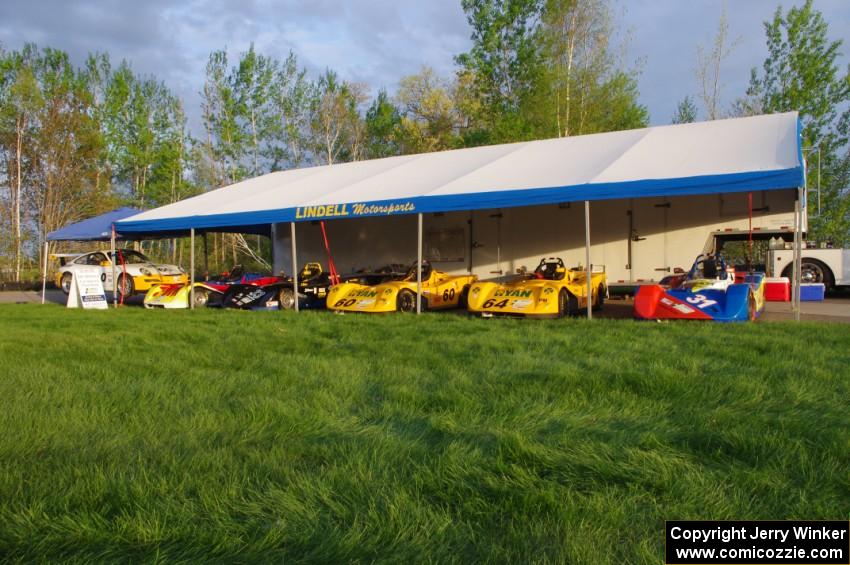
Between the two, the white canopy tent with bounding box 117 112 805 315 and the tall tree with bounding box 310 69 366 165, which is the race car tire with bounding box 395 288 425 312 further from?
the tall tree with bounding box 310 69 366 165

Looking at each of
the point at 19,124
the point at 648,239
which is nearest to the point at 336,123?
the point at 19,124

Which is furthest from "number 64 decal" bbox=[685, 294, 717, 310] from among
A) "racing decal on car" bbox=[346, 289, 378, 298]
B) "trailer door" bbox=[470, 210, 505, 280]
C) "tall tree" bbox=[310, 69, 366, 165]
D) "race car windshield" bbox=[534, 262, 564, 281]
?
"tall tree" bbox=[310, 69, 366, 165]

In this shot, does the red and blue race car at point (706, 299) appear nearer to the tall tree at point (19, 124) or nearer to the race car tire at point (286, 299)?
the race car tire at point (286, 299)

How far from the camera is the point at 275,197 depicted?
1434 centimetres

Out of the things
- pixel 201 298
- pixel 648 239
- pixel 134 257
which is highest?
pixel 648 239

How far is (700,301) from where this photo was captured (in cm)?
867

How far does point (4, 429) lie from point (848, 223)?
28816mm

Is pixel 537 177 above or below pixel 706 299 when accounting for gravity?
above

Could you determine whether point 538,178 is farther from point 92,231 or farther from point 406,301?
point 92,231

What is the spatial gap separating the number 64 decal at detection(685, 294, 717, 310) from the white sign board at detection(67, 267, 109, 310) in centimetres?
1293

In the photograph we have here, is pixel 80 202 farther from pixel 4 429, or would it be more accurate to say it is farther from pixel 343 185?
pixel 4 429

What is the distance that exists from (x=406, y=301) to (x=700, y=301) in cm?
530

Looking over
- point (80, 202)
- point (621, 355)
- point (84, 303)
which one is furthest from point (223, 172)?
point (621, 355)

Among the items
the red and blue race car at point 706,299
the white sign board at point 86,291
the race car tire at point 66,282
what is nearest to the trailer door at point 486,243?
the red and blue race car at point 706,299
